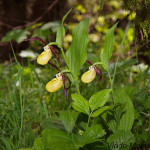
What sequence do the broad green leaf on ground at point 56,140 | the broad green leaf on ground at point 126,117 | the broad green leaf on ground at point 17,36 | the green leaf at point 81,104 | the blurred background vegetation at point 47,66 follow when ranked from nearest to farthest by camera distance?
the broad green leaf on ground at point 56,140
the green leaf at point 81,104
the broad green leaf on ground at point 126,117
the blurred background vegetation at point 47,66
the broad green leaf on ground at point 17,36

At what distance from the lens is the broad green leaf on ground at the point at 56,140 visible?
0.73 m

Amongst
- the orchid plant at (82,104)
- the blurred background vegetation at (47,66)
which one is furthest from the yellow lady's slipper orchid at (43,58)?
the blurred background vegetation at (47,66)

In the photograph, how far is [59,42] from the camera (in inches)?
35.1

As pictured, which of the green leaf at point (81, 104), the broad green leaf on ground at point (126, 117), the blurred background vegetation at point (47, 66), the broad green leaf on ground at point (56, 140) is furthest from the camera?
the blurred background vegetation at point (47, 66)

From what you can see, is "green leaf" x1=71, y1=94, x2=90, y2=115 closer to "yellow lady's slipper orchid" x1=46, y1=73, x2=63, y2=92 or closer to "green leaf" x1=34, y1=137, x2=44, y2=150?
"yellow lady's slipper orchid" x1=46, y1=73, x2=63, y2=92

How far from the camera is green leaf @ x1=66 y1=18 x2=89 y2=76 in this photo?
86cm

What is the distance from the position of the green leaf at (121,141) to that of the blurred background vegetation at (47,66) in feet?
0.58

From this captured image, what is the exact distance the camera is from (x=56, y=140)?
779 millimetres

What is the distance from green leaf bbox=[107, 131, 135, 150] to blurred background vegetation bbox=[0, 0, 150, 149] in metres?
0.18

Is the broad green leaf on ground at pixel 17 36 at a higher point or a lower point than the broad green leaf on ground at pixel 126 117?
higher

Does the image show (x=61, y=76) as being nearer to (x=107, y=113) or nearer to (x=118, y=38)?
(x=107, y=113)

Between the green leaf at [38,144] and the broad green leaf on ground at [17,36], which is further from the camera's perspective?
the broad green leaf on ground at [17,36]

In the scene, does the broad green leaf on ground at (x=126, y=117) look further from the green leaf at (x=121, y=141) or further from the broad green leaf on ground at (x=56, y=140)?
the broad green leaf on ground at (x=56, y=140)

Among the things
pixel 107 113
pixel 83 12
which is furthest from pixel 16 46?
pixel 107 113
